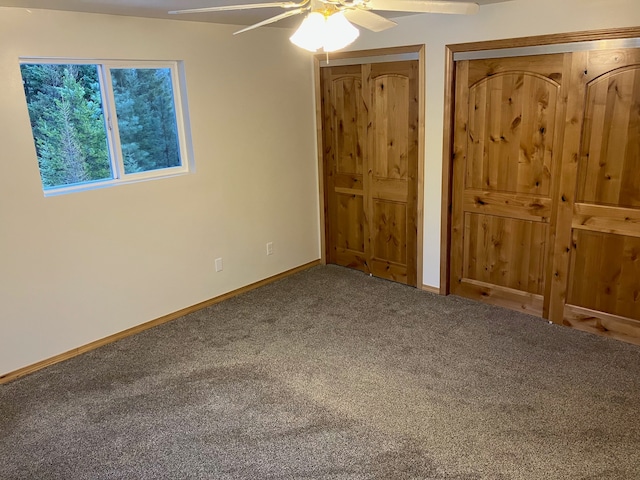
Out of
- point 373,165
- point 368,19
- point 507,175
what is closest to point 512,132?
point 507,175

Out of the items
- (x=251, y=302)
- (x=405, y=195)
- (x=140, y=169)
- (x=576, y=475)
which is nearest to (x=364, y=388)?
(x=576, y=475)

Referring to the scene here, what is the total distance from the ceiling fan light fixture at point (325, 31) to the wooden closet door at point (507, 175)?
1.95 meters

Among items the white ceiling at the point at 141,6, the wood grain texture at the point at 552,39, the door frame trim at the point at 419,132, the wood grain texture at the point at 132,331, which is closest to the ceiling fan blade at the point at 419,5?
the white ceiling at the point at 141,6

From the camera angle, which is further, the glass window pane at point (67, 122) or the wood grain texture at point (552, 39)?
the glass window pane at point (67, 122)

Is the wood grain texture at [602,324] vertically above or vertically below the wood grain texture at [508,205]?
below

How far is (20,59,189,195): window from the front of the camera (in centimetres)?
336

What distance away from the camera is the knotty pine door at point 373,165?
4.30 metres

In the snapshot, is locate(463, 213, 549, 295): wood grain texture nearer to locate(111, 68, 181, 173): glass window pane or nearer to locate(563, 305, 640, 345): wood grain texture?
locate(563, 305, 640, 345): wood grain texture

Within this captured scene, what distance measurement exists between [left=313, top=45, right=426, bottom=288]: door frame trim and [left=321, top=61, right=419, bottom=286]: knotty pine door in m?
0.05

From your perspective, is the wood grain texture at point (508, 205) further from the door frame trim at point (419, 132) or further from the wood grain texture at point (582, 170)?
the door frame trim at point (419, 132)

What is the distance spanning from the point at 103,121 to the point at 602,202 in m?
3.47

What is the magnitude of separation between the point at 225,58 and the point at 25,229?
1.98m

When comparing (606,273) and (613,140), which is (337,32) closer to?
(613,140)

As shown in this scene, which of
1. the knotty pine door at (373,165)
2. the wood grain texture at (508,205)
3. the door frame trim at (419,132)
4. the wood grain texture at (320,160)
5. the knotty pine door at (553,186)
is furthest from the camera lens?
the wood grain texture at (320,160)
